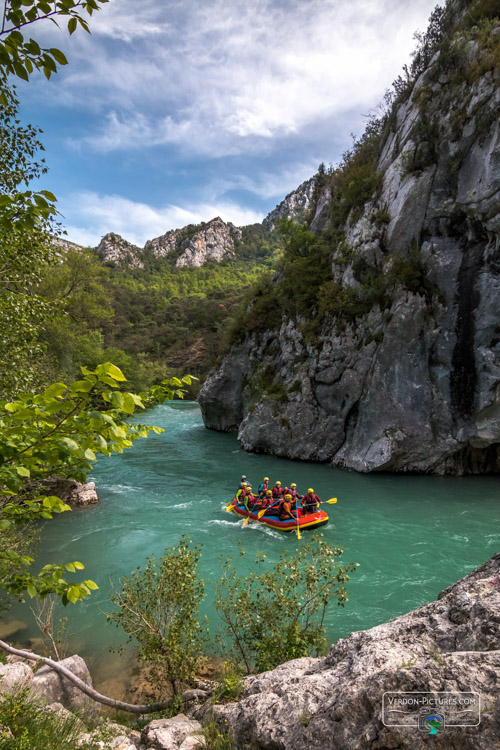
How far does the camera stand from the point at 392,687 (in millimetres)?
2367

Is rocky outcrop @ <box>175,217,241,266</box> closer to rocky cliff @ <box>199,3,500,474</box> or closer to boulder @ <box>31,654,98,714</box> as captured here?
rocky cliff @ <box>199,3,500,474</box>

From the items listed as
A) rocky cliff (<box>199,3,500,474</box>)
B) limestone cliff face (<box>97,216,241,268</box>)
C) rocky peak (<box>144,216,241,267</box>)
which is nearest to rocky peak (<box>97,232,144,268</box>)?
limestone cliff face (<box>97,216,241,268</box>)

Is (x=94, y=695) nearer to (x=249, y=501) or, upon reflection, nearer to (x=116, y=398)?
(x=116, y=398)

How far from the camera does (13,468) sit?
2.11m

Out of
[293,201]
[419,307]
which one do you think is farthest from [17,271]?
[293,201]

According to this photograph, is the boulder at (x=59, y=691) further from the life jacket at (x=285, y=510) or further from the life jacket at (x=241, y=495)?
the life jacket at (x=241, y=495)

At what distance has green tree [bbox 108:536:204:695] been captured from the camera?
4.97 metres

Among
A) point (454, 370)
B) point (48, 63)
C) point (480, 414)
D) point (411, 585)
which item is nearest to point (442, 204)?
point (454, 370)

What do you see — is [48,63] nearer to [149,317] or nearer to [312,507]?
[312,507]

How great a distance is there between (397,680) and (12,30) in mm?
4292

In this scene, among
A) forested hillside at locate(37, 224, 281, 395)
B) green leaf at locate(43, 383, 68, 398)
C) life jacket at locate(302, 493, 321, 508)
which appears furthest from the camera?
forested hillside at locate(37, 224, 281, 395)

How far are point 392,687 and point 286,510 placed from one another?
10009 millimetres

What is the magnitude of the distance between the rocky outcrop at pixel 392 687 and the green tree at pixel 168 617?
1470 millimetres

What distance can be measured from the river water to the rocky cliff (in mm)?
1725
